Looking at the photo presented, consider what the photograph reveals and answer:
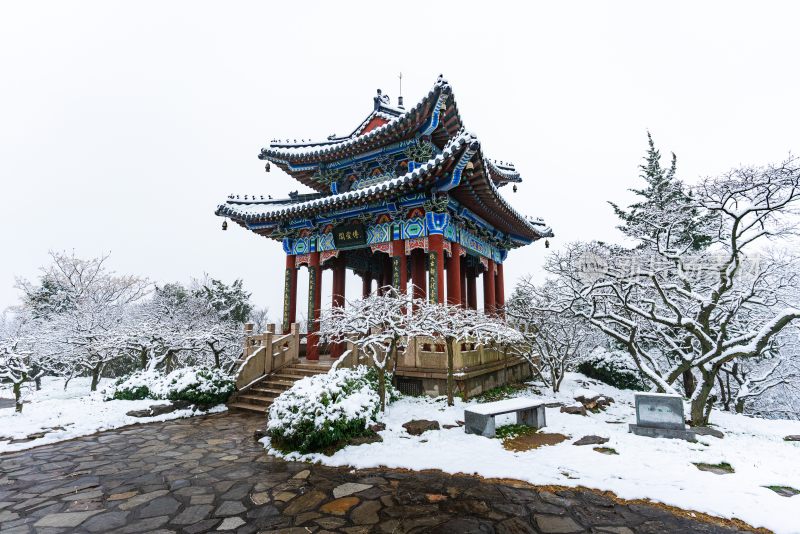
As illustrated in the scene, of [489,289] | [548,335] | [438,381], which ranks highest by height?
[489,289]

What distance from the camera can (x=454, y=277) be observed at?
1240 centimetres

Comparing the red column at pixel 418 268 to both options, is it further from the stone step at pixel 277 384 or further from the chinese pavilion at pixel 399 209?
the stone step at pixel 277 384

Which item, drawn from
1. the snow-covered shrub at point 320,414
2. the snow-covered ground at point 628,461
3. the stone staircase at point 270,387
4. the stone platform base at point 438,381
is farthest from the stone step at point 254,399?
the stone platform base at point 438,381

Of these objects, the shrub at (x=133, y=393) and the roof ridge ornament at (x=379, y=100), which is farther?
the roof ridge ornament at (x=379, y=100)

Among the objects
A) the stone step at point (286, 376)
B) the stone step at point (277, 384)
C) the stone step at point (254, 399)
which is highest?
the stone step at point (286, 376)

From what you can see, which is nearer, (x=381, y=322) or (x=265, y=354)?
(x=381, y=322)

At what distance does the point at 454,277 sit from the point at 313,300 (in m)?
5.16

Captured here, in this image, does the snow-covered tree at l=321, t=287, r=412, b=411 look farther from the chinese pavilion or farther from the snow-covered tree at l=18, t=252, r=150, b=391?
the snow-covered tree at l=18, t=252, r=150, b=391

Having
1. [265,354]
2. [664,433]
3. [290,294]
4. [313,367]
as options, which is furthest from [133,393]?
[664,433]

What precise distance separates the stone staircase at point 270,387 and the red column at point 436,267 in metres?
3.82

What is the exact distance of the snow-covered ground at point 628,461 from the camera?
4312mm

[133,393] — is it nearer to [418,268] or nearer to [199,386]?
[199,386]

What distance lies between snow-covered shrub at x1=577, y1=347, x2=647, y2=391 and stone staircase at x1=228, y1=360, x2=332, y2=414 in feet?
39.4

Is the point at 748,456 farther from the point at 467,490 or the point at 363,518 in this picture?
the point at 363,518
